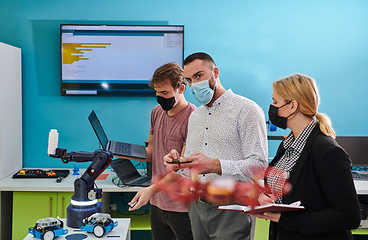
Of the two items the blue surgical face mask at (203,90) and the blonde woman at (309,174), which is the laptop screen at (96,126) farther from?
the blonde woman at (309,174)

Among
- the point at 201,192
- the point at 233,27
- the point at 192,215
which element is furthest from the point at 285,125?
the point at 233,27

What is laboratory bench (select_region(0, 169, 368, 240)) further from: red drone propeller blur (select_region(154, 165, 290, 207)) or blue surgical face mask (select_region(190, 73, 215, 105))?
blue surgical face mask (select_region(190, 73, 215, 105))

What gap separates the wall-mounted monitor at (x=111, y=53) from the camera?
3145 millimetres

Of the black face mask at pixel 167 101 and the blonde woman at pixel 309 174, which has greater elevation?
the black face mask at pixel 167 101

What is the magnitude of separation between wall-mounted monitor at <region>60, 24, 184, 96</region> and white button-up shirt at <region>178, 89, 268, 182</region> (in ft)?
5.36

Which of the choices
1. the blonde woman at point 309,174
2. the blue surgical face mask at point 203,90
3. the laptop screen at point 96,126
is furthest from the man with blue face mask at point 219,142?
the laptop screen at point 96,126

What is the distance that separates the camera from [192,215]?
1651 millimetres

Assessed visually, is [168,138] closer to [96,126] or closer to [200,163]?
[96,126]

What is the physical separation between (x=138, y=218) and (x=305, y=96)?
2.27m

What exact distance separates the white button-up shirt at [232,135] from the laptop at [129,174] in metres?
1.22

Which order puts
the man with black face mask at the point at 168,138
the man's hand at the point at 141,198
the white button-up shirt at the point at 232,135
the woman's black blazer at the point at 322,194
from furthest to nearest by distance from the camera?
the man with black face mask at the point at 168,138
the man's hand at the point at 141,198
the white button-up shirt at the point at 232,135
the woman's black blazer at the point at 322,194

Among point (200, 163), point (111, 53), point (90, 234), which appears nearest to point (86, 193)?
point (90, 234)

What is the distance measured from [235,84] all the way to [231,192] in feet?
6.73

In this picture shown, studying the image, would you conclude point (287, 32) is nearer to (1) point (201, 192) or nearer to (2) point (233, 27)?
(2) point (233, 27)
